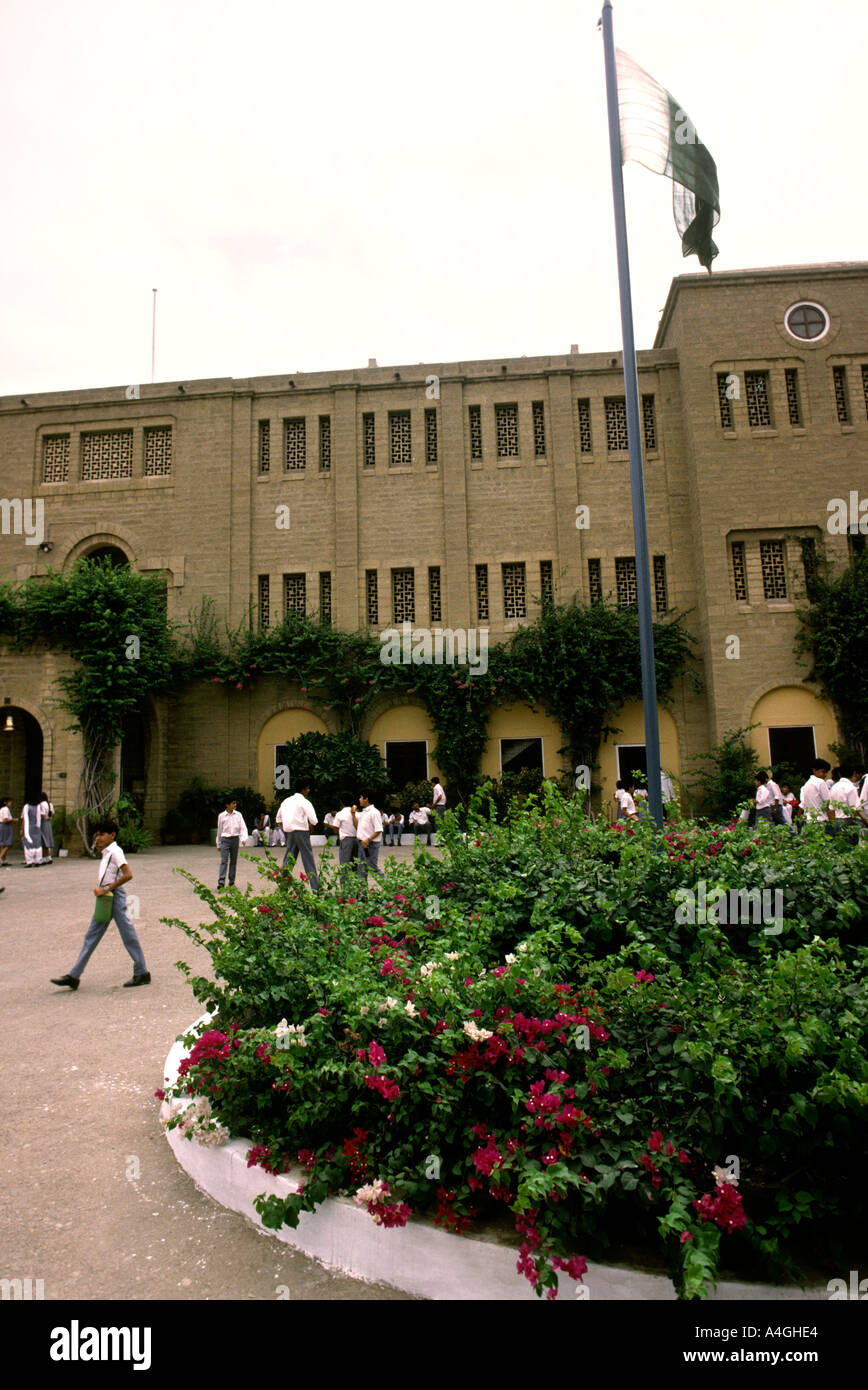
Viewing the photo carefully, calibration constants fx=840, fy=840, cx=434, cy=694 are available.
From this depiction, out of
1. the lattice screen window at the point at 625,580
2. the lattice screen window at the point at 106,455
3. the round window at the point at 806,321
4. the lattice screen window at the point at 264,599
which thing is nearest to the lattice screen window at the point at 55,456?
the lattice screen window at the point at 106,455

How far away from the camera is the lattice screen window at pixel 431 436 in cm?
2528

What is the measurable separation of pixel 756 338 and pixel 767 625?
818 centimetres

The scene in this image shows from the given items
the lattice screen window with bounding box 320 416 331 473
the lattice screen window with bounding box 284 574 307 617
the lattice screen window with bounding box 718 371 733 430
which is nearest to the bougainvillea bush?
the lattice screen window with bounding box 284 574 307 617

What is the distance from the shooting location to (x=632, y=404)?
1009 centimetres

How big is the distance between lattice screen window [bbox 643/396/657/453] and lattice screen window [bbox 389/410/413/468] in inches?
275

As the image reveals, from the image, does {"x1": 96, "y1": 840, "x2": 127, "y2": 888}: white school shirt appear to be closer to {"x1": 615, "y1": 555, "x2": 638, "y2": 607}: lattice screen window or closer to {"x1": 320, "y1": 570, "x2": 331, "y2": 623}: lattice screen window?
{"x1": 320, "y1": 570, "x2": 331, "y2": 623}: lattice screen window

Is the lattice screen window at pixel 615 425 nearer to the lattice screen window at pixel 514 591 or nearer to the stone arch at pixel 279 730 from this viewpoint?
the lattice screen window at pixel 514 591

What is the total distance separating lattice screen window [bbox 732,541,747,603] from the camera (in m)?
23.2

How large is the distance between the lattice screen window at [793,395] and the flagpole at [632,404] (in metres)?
15.2

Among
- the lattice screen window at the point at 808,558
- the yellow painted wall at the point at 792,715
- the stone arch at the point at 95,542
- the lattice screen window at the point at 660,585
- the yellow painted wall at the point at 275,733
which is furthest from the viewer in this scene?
the stone arch at the point at 95,542

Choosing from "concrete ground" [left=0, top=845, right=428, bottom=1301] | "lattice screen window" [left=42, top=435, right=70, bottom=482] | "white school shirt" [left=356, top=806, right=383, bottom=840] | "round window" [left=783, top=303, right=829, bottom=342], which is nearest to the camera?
"concrete ground" [left=0, top=845, right=428, bottom=1301]

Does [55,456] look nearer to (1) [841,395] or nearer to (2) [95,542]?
(2) [95,542]
